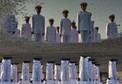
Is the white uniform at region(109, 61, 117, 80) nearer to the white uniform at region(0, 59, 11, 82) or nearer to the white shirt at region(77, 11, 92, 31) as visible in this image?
the white shirt at region(77, 11, 92, 31)

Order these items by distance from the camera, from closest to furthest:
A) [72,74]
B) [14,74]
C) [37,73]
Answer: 1. [37,73]
2. [72,74]
3. [14,74]

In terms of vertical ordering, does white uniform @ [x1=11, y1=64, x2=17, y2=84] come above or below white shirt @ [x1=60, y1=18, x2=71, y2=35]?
below

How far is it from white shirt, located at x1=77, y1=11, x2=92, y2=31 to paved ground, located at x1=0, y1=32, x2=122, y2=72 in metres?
1.01

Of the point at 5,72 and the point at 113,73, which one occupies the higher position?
the point at 5,72

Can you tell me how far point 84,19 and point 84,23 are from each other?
0.38 m

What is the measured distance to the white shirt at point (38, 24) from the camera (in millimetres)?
15711

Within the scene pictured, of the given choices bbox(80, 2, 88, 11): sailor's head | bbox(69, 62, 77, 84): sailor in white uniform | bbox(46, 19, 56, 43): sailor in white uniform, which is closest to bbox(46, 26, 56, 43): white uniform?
bbox(46, 19, 56, 43): sailor in white uniform

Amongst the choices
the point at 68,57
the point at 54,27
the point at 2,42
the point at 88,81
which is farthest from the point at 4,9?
the point at 88,81

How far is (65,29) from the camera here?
645 inches

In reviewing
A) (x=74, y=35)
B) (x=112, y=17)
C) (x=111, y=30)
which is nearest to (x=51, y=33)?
(x=74, y=35)

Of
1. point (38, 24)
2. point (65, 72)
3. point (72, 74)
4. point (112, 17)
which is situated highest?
point (112, 17)

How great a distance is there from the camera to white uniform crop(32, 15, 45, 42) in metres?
15.5

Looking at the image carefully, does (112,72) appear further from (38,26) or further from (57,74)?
(38,26)

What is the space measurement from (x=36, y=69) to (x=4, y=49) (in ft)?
6.97
